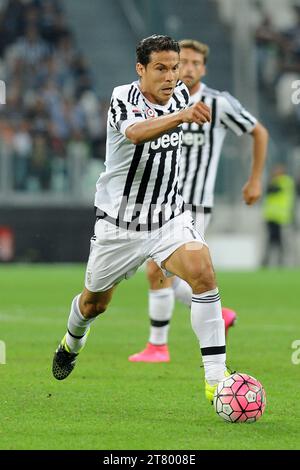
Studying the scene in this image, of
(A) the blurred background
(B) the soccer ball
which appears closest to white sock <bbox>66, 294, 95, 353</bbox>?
(B) the soccer ball

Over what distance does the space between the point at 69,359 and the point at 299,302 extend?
7208 mm

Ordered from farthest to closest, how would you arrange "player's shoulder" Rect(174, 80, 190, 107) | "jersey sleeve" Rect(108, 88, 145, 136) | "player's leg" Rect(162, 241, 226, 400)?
"player's shoulder" Rect(174, 80, 190, 107) → "jersey sleeve" Rect(108, 88, 145, 136) → "player's leg" Rect(162, 241, 226, 400)

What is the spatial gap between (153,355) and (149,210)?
2.36 meters

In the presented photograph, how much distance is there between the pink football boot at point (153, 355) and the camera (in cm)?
879

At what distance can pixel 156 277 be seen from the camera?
29.1ft

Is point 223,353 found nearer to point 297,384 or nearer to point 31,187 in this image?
point 297,384

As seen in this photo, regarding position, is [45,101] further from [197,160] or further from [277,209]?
[197,160]

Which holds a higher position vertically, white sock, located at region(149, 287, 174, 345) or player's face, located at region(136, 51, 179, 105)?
player's face, located at region(136, 51, 179, 105)

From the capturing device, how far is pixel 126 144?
6730 millimetres

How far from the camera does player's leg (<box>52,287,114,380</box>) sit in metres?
7.08

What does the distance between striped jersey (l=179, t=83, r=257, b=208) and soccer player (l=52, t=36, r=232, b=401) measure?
208 centimetres

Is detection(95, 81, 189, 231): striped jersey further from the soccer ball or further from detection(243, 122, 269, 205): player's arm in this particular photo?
detection(243, 122, 269, 205): player's arm

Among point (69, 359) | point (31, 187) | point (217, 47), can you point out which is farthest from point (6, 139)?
point (69, 359)
